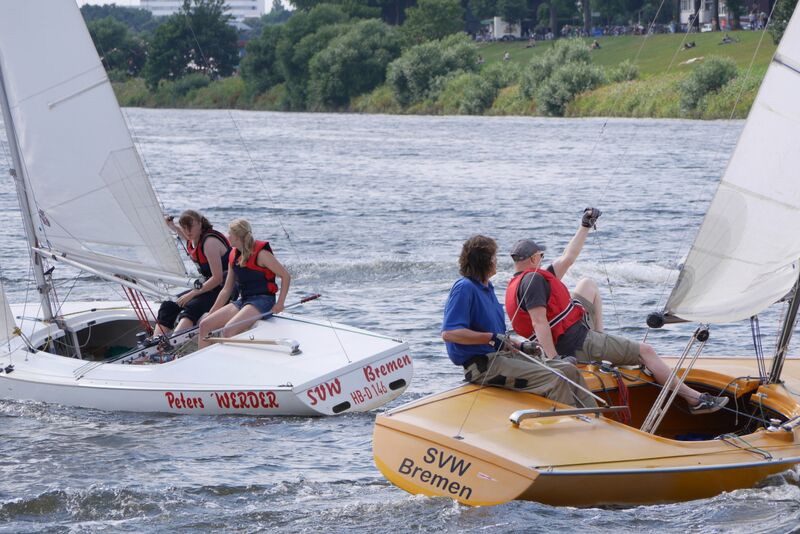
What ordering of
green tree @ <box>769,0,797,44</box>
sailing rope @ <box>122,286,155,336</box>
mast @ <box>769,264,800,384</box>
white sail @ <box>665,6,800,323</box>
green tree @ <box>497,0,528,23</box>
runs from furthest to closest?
green tree @ <box>497,0,528,23</box> → green tree @ <box>769,0,797,44</box> → sailing rope @ <box>122,286,155,336</box> → mast @ <box>769,264,800,384</box> → white sail @ <box>665,6,800,323</box>

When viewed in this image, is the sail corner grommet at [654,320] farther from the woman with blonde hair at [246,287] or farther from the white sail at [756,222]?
the woman with blonde hair at [246,287]

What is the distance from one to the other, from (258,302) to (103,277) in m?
1.29

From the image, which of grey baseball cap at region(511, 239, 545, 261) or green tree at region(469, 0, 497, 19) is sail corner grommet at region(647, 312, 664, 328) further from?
green tree at region(469, 0, 497, 19)

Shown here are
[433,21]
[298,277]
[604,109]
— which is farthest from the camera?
[433,21]

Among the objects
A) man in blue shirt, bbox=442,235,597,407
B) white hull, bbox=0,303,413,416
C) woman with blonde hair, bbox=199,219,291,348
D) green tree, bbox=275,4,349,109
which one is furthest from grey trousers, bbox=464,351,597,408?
green tree, bbox=275,4,349,109

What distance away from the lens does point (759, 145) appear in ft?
25.4

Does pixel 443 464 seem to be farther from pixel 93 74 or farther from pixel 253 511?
pixel 93 74

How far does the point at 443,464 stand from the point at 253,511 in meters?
1.26

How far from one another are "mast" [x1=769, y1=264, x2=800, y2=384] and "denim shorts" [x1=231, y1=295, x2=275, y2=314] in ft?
13.7

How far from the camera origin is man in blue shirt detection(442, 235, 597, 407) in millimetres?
7797

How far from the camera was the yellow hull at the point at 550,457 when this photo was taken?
279 inches

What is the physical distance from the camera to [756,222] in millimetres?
7750

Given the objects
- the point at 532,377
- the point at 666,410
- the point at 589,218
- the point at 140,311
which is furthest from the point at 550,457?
the point at 140,311

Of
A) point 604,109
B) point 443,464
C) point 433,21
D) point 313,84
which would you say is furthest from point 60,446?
point 433,21
